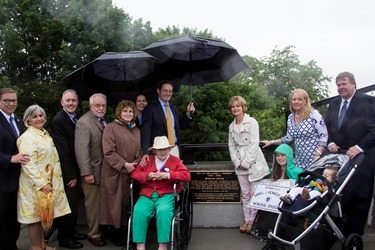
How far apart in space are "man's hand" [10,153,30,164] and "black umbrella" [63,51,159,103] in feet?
5.22

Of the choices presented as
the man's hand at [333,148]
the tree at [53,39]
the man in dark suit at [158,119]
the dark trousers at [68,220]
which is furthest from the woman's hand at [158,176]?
the tree at [53,39]

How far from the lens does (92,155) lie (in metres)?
4.74

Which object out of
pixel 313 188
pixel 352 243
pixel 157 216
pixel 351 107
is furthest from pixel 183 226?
pixel 351 107

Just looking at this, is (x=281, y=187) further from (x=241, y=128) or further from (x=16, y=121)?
(x=16, y=121)

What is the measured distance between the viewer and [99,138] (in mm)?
4750

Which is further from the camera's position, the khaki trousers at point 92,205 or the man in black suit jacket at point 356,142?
the khaki trousers at point 92,205

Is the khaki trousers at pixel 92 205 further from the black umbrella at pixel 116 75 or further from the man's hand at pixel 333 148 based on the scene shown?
the man's hand at pixel 333 148

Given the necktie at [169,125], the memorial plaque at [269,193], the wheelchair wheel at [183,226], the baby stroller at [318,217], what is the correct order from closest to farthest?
the baby stroller at [318,217] → the wheelchair wheel at [183,226] → the memorial plaque at [269,193] → the necktie at [169,125]

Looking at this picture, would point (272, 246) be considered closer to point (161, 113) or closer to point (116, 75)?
point (161, 113)

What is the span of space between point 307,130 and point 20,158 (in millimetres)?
3500

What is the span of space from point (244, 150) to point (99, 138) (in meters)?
1.97

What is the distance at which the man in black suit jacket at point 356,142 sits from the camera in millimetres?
4398

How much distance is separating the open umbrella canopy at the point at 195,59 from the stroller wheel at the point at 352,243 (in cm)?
271

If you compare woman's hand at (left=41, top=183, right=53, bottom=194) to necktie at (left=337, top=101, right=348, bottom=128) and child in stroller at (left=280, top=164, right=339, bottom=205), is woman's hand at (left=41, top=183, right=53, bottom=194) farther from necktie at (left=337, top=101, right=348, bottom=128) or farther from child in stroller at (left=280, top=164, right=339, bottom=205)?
necktie at (left=337, top=101, right=348, bottom=128)
